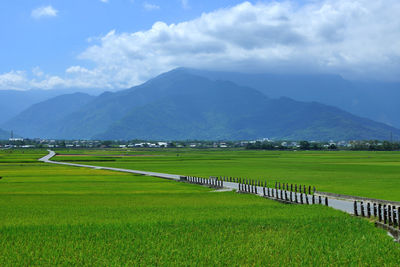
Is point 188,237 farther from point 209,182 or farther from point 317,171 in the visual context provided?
point 317,171

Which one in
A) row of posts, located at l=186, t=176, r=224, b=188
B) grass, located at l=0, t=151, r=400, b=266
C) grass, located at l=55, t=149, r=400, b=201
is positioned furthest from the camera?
row of posts, located at l=186, t=176, r=224, b=188

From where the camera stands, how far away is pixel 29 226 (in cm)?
2286

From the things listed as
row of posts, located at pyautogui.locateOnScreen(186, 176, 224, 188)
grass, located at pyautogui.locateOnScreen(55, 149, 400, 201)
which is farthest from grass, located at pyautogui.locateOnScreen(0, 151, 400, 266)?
row of posts, located at pyautogui.locateOnScreen(186, 176, 224, 188)

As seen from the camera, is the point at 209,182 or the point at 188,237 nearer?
the point at 188,237

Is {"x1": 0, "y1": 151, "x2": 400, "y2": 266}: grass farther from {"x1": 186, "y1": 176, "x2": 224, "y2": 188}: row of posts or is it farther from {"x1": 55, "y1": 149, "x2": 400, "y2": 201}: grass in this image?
{"x1": 186, "y1": 176, "x2": 224, "y2": 188}: row of posts

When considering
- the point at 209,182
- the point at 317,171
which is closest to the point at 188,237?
the point at 209,182

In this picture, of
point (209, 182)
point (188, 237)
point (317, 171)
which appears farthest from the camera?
point (317, 171)

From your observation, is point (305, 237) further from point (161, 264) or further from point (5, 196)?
point (5, 196)

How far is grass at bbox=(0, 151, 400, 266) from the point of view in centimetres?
1698

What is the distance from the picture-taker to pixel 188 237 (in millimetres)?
20812

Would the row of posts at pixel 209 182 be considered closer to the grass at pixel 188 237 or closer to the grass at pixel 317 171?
the grass at pixel 317 171

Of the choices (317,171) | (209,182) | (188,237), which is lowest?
(317,171)

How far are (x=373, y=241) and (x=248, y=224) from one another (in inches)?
248

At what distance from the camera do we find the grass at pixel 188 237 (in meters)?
17.0
